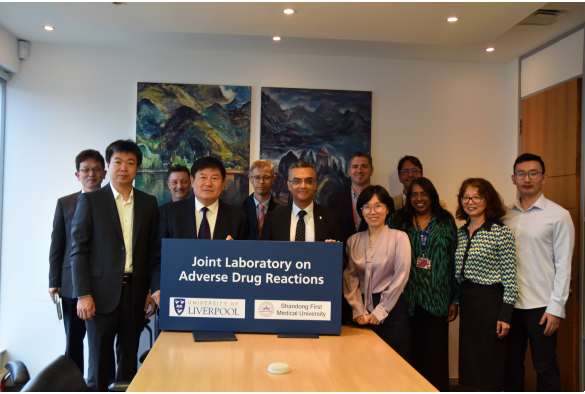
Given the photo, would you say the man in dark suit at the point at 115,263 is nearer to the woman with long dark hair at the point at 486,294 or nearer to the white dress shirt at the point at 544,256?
the woman with long dark hair at the point at 486,294

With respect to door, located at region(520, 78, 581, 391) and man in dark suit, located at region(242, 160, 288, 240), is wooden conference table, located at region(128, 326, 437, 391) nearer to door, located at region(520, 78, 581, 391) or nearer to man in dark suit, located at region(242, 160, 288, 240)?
man in dark suit, located at region(242, 160, 288, 240)

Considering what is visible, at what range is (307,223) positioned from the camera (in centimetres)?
295

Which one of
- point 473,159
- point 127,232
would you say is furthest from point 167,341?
point 473,159

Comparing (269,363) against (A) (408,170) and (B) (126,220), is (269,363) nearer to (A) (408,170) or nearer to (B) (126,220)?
(B) (126,220)

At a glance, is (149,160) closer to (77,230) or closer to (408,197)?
(77,230)

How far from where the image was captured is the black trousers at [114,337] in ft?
8.81

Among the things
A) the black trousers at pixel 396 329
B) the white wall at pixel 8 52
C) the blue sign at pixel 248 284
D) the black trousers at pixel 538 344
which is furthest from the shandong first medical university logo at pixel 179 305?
the white wall at pixel 8 52

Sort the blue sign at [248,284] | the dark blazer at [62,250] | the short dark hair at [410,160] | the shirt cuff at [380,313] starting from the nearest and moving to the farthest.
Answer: the blue sign at [248,284] < the shirt cuff at [380,313] < the dark blazer at [62,250] < the short dark hair at [410,160]

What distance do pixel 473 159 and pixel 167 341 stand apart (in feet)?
12.7

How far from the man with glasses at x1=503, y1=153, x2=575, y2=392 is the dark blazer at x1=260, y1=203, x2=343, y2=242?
4.66 feet

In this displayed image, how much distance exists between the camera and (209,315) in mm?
2266

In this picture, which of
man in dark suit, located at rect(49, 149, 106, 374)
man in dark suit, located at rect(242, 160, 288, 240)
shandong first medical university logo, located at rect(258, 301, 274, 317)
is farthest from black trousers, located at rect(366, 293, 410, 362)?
man in dark suit, located at rect(49, 149, 106, 374)

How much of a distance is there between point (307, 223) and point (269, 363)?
1.18 meters

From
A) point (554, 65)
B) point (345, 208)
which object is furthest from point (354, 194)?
point (554, 65)
